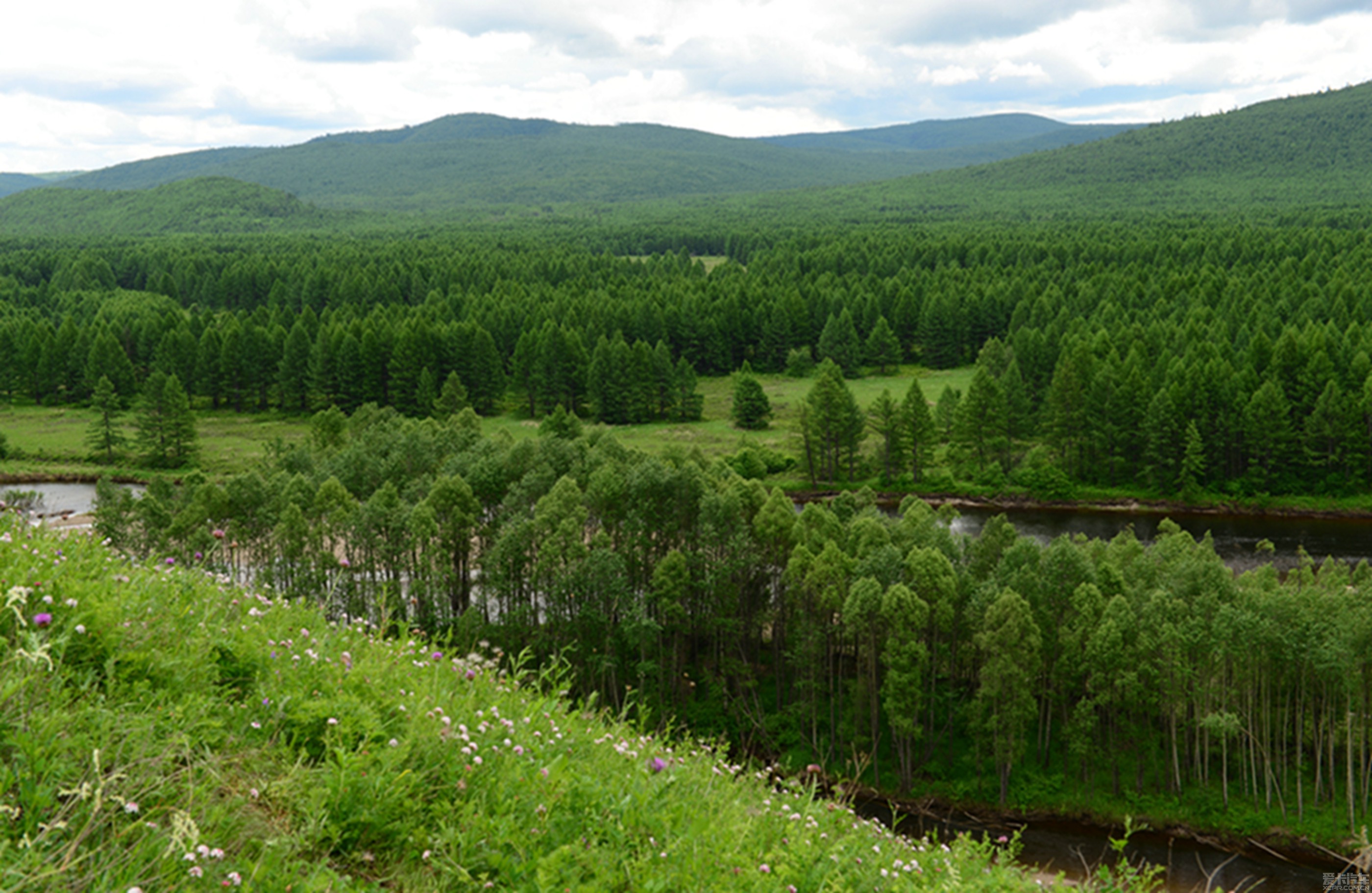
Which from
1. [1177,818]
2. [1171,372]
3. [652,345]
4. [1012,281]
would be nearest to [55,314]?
[652,345]

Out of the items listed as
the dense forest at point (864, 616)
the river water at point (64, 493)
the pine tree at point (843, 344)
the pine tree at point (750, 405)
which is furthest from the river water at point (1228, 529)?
the river water at point (64, 493)

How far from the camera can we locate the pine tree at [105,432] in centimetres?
9781

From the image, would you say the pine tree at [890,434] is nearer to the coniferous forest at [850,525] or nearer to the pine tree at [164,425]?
the coniferous forest at [850,525]

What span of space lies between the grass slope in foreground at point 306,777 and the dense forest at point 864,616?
2618cm

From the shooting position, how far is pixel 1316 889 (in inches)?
1407

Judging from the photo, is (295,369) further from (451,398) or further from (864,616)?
(864,616)

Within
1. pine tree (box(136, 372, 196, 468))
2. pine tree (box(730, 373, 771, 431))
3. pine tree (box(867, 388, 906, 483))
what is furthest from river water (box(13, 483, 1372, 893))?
pine tree (box(730, 373, 771, 431))

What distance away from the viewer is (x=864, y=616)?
134 feet

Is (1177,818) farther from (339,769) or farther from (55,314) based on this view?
(55,314)

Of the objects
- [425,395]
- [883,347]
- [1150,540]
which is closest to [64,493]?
[425,395]

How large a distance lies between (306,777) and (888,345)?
134573mm

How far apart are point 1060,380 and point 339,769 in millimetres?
96996

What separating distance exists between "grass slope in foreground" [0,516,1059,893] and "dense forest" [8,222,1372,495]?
84879mm

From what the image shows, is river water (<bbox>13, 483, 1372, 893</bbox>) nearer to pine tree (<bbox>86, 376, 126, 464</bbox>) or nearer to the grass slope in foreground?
pine tree (<bbox>86, 376, 126, 464</bbox>)
